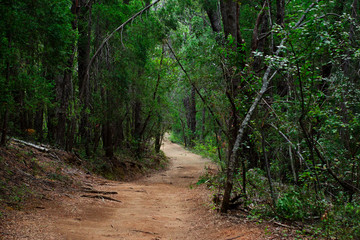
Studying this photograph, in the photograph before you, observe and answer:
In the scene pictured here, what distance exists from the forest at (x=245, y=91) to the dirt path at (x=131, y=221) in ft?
2.09

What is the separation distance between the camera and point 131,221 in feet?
21.2

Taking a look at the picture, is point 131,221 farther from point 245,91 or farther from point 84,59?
point 84,59

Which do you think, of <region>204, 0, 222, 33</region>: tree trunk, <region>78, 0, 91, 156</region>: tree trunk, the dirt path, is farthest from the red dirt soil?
<region>204, 0, 222, 33</region>: tree trunk

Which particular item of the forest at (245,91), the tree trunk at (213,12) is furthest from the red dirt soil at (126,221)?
the tree trunk at (213,12)

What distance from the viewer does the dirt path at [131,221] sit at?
16.5 ft

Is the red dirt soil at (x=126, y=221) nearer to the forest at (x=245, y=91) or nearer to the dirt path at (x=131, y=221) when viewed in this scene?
the dirt path at (x=131, y=221)

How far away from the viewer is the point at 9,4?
16.6 ft

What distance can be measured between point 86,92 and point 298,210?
32.9 ft

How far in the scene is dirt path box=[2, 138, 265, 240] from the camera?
5.02 meters

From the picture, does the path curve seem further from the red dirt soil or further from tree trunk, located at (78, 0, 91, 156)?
tree trunk, located at (78, 0, 91, 156)

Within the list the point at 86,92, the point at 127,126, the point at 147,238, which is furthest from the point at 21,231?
the point at 127,126

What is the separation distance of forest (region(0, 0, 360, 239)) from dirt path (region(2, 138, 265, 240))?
0.64 m

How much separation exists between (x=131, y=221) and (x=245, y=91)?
13.1 feet

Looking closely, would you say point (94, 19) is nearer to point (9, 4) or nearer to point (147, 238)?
point (9, 4)
